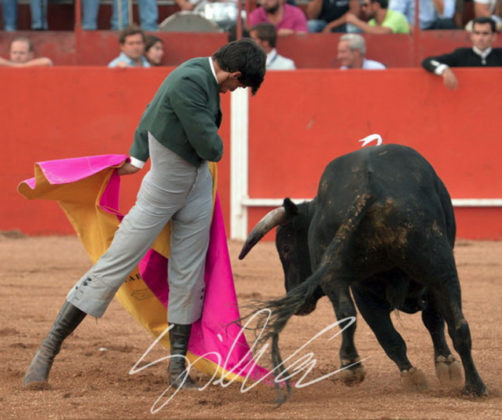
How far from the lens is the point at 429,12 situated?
10273 millimetres

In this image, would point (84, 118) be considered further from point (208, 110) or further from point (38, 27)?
point (208, 110)

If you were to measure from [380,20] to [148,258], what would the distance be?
6166 millimetres

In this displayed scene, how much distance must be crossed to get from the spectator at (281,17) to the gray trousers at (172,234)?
5680mm

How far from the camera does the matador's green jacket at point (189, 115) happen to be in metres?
4.00

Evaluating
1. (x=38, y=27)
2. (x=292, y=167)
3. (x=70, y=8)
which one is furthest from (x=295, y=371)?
(x=70, y=8)

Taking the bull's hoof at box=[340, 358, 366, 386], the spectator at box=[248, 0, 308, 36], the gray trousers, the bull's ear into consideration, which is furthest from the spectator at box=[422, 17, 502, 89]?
the bull's hoof at box=[340, 358, 366, 386]

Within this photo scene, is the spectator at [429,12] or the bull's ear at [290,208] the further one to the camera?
the spectator at [429,12]

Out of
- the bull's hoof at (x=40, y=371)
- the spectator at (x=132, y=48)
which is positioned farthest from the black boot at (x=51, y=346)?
the spectator at (x=132, y=48)

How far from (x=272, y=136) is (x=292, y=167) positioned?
0.34 meters

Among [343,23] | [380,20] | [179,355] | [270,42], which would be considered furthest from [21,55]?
[179,355]

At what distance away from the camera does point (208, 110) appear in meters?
4.09

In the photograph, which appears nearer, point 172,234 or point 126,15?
point 172,234

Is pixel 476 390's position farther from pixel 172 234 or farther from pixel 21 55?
pixel 21 55
